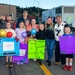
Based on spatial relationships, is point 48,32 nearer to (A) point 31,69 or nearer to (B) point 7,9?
(A) point 31,69

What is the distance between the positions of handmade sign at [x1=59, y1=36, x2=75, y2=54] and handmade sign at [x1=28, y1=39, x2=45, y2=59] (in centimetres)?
83

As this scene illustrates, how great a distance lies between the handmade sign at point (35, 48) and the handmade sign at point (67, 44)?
83 centimetres

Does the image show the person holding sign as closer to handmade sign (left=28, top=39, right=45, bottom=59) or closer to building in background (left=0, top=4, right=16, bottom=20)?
handmade sign (left=28, top=39, right=45, bottom=59)

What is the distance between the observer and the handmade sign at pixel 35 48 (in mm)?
9078

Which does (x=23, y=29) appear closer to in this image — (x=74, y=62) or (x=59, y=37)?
(x=59, y=37)

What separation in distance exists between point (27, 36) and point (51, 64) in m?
1.37

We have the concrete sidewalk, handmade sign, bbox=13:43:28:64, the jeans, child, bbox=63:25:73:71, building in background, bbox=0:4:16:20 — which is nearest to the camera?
the concrete sidewalk

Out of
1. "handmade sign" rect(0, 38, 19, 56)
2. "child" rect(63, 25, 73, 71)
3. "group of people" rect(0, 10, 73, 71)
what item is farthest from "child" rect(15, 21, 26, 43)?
"child" rect(63, 25, 73, 71)

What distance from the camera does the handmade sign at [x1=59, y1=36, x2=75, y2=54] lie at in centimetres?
842

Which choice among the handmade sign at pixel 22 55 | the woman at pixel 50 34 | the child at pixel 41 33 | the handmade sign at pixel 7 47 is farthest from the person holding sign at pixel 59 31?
the handmade sign at pixel 7 47

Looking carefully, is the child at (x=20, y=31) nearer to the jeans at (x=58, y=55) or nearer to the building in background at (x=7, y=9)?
the jeans at (x=58, y=55)

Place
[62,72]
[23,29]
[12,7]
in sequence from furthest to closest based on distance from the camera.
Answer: [12,7], [23,29], [62,72]

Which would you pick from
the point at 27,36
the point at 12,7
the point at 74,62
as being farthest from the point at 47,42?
the point at 12,7

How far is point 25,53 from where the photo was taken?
9.27 meters
